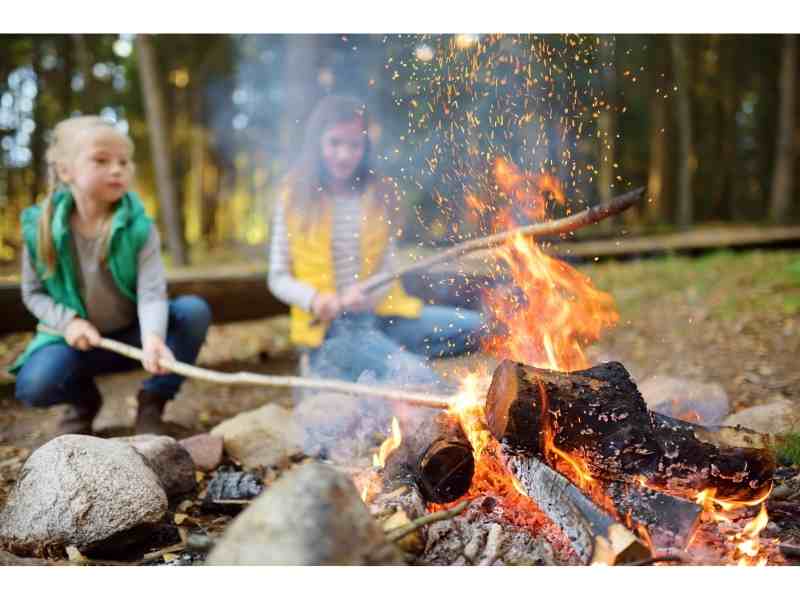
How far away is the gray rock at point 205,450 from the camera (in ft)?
8.63

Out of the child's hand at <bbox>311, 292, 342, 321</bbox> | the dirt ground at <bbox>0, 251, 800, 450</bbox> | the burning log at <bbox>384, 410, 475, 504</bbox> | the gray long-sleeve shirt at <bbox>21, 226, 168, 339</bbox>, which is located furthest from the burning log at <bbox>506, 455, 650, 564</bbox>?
the gray long-sleeve shirt at <bbox>21, 226, 168, 339</bbox>

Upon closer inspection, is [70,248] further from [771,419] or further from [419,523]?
[771,419]

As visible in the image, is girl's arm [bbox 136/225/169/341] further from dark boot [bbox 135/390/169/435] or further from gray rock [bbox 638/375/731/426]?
gray rock [bbox 638/375/731/426]

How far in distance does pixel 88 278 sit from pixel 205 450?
0.90 meters

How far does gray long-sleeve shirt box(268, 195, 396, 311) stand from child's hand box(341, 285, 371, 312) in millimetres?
86

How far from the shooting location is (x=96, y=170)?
273 centimetres

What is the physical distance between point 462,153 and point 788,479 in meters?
1.69

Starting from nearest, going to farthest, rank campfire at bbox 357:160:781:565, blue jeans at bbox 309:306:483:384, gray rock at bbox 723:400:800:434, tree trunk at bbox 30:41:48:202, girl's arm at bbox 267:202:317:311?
campfire at bbox 357:160:781:565 < gray rock at bbox 723:400:800:434 < blue jeans at bbox 309:306:483:384 < girl's arm at bbox 267:202:317:311 < tree trunk at bbox 30:41:48:202

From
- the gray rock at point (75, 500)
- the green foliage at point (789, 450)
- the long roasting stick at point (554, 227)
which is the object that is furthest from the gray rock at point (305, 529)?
the green foliage at point (789, 450)

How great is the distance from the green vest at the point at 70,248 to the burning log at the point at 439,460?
1508 millimetres

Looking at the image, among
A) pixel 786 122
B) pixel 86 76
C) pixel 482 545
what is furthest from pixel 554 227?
pixel 786 122

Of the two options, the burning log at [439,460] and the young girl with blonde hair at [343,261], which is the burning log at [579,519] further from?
the young girl with blonde hair at [343,261]

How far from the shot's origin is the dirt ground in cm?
342
